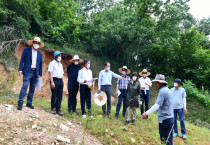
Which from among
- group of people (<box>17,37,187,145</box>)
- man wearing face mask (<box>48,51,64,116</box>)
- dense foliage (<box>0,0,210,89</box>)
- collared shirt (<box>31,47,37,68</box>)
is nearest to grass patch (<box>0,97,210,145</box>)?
group of people (<box>17,37,187,145</box>)

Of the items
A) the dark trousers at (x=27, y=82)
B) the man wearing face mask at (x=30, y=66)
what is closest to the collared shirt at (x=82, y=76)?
the man wearing face mask at (x=30, y=66)

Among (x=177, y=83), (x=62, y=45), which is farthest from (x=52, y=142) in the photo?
(x=62, y=45)

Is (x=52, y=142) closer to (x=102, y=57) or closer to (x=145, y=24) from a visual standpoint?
(x=102, y=57)

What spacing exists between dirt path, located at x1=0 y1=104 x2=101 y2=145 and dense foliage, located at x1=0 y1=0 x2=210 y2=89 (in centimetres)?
793

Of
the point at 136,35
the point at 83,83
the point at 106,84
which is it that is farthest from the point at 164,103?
the point at 136,35

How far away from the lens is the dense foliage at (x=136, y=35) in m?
11.8

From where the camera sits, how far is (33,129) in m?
3.49

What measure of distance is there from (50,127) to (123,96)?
292 centimetres

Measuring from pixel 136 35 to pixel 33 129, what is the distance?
11.6 metres

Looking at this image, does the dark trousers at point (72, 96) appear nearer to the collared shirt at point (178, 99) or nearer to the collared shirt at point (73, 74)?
the collared shirt at point (73, 74)

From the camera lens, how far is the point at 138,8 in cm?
1439

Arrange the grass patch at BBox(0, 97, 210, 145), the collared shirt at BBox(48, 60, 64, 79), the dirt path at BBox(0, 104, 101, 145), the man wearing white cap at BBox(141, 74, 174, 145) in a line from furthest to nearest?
the collared shirt at BBox(48, 60, 64, 79)
the grass patch at BBox(0, 97, 210, 145)
the man wearing white cap at BBox(141, 74, 174, 145)
the dirt path at BBox(0, 104, 101, 145)

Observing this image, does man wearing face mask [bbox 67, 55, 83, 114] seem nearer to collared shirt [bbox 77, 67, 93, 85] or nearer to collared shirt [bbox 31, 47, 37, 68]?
collared shirt [bbox 77, 67, 93, 85]

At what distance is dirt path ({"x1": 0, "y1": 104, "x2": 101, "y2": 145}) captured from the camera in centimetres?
317
